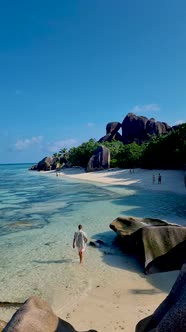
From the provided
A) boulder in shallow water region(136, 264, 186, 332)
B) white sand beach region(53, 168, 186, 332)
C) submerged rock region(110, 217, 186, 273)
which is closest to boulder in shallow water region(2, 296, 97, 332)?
boulder in shallow water region(136, 264, 186, 332)

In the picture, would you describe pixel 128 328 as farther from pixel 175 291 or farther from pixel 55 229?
pixel 55 229

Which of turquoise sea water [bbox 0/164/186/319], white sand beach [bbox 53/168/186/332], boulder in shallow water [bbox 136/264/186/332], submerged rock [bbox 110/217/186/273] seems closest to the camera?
boulder in shallow water [bbox 136/264/186/332]

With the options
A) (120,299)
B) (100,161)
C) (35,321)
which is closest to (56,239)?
(120,299)

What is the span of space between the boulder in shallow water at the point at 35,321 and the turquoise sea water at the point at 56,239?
3641mm

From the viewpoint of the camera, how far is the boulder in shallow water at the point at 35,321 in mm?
4555

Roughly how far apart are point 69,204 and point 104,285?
18.2 metres

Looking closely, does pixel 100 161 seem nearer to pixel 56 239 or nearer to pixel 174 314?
pixel 56 239

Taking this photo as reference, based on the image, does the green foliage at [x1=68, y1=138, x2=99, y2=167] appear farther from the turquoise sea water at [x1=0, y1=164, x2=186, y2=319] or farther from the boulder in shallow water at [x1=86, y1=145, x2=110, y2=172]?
the turquoise sea water at [x1=0, y1=164, x2=186, y2=319]

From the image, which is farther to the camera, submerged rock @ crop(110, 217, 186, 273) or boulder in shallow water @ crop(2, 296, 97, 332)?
submerged rock @ crop(110, 217, 186, 273)

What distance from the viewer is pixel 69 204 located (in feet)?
90.4

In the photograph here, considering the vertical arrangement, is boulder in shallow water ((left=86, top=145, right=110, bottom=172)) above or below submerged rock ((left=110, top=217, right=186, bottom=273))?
above

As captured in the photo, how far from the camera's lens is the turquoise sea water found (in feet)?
32.1

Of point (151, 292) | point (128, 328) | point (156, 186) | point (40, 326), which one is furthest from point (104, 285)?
point (156, 186)

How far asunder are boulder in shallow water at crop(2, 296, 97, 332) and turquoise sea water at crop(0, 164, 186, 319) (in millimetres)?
3641
